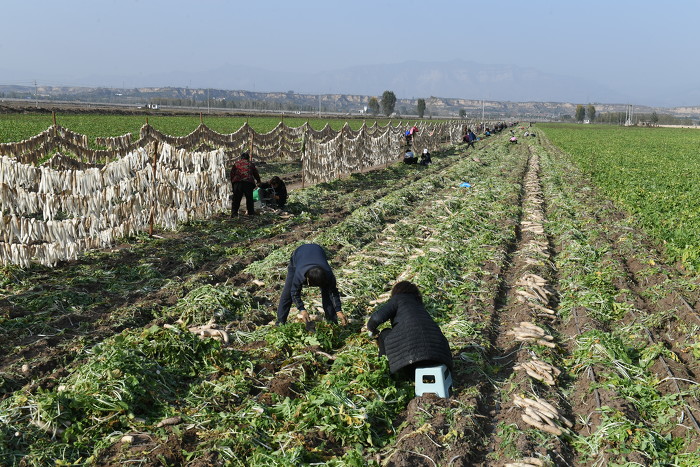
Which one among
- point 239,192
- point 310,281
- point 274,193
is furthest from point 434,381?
point 274,193

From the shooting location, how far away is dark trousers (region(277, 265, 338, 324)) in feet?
22.4

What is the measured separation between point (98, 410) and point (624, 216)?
46.0 feet

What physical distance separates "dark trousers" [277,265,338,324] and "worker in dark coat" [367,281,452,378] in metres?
0.99

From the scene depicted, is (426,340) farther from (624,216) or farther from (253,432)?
(624,216)

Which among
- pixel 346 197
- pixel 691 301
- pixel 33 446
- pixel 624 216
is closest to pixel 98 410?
pixel 33 446

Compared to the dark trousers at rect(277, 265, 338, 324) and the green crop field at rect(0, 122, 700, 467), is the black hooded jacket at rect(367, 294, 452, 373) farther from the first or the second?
the dark trousers at rect(277, 265, 338, 324)

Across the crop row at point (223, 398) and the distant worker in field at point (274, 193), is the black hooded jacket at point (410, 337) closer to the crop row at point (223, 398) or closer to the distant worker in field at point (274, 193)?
the crop row at point (223, 398)

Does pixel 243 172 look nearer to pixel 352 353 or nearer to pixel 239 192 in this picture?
pixel 239 192

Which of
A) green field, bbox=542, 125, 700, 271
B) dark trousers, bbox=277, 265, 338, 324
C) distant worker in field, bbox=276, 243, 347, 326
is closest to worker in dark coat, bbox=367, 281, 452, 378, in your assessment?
distant worker in field, bbox=276, 243, 347, 326

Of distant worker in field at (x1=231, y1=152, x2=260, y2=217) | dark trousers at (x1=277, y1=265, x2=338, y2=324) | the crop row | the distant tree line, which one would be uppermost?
the distant tree line

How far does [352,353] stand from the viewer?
6410mm

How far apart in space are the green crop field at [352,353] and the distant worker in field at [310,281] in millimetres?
260

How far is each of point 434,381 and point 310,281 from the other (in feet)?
5.60

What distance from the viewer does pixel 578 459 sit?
500cm
